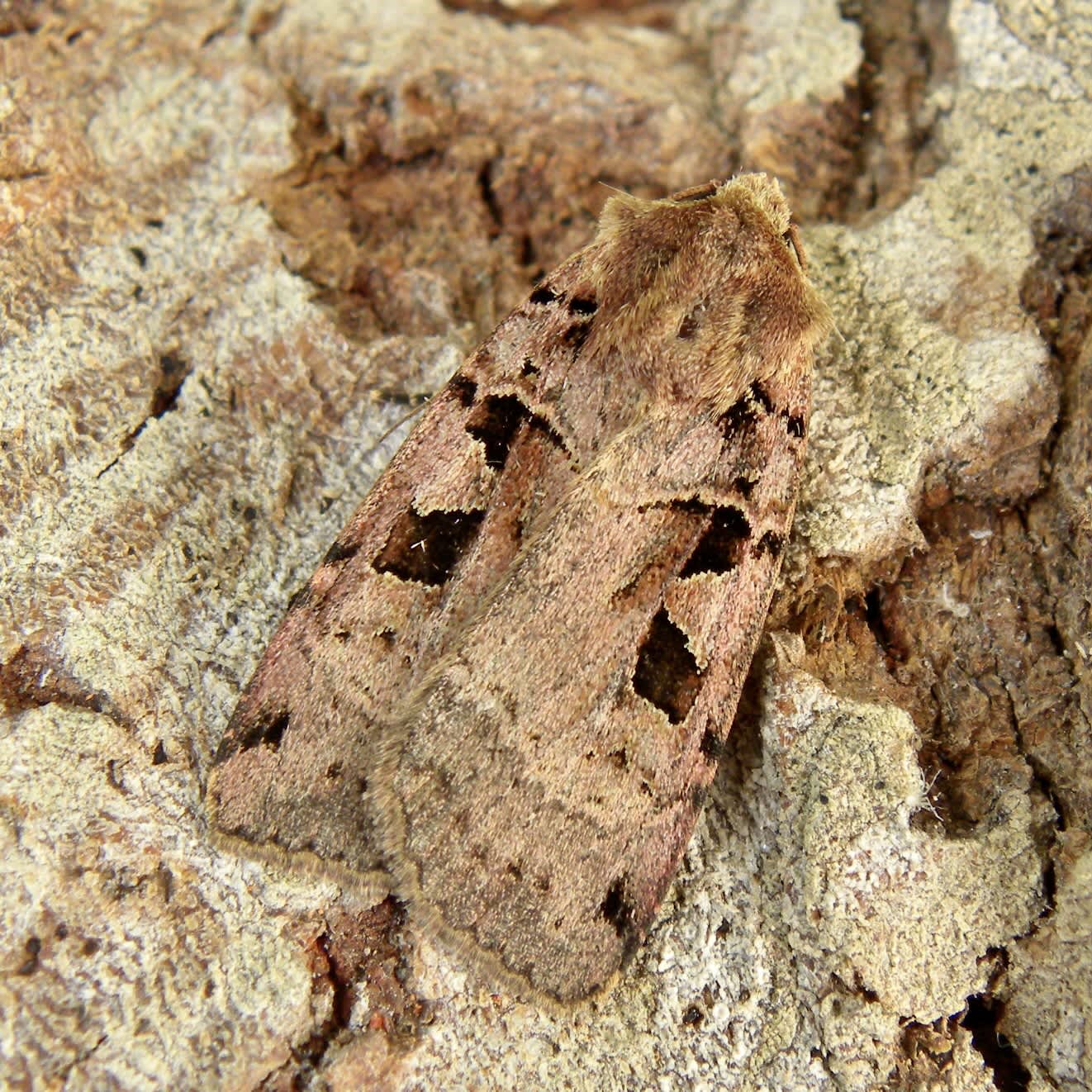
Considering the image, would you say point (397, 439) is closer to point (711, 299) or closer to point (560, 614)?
point (560, 614)

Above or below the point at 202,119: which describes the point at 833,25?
below

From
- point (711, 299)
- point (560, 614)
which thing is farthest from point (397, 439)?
point (711, 299)

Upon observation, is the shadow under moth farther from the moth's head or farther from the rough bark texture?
the rough bark texture

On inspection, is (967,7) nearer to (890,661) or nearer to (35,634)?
(890,661)

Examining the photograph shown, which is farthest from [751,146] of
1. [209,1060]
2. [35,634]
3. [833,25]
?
[209,1060]

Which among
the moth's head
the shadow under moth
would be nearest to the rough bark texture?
the shadow under moth

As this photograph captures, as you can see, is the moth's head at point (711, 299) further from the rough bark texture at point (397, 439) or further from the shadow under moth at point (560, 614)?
the rough bark texture at point (397, 439)
